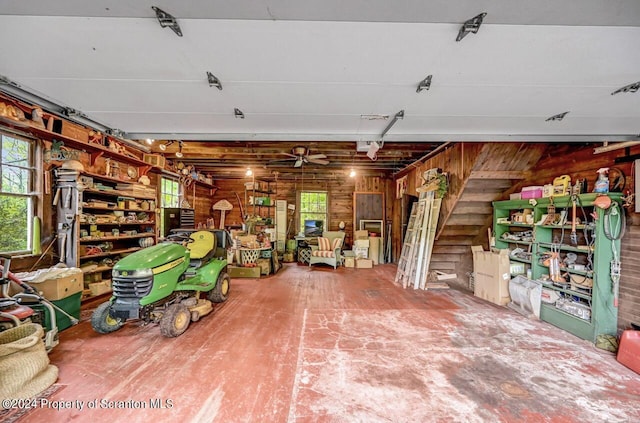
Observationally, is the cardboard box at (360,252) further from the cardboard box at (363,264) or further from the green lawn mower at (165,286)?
the green lawn mower at (165,286)

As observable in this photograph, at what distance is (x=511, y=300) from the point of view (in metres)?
3.66

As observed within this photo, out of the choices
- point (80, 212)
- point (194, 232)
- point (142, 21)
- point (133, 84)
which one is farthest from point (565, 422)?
point (80, 212)

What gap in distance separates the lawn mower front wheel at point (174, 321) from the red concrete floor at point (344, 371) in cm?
13

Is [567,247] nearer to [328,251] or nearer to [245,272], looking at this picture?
[328,251]

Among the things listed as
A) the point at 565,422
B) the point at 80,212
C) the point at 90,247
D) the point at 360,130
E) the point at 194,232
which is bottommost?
the point at 565,422

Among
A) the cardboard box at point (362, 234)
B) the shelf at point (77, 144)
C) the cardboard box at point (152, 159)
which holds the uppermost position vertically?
the cardboard box at point (152, 159)

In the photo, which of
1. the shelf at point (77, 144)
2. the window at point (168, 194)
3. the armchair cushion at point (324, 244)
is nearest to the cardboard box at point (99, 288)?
the window at point (168, 194)

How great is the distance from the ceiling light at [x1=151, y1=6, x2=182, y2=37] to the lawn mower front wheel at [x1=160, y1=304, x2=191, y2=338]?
105 inches

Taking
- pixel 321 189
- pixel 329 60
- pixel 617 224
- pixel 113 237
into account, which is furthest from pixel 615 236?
pixel 113 237

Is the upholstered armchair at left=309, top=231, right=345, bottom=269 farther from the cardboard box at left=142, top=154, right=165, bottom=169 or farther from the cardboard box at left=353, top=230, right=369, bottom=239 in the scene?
the cardboard box at left=142, top=154, right=165, bottom=169

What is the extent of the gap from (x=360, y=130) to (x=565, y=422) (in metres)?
2.60

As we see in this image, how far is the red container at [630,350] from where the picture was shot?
2176 millimetres

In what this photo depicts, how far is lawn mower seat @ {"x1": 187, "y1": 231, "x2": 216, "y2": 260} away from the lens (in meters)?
3.53

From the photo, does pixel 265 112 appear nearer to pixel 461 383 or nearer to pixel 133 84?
pixel 133 84
